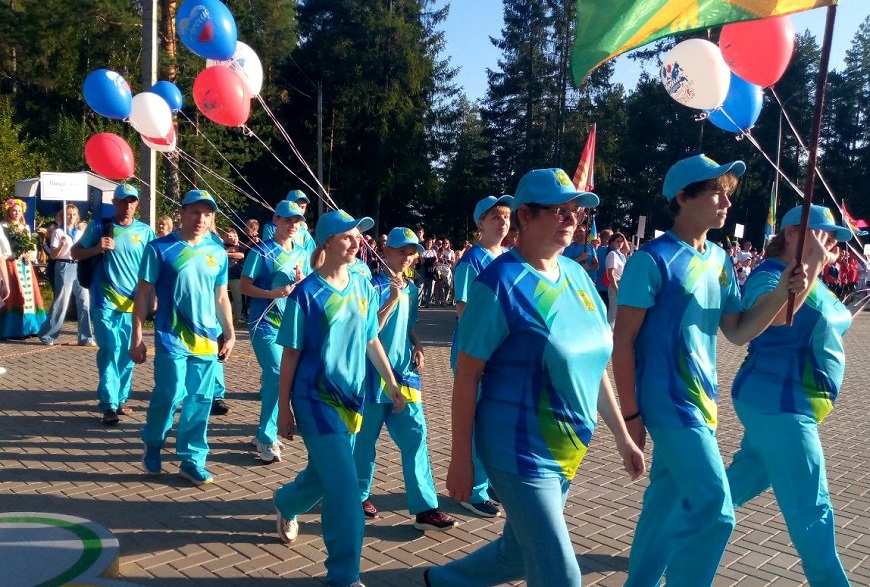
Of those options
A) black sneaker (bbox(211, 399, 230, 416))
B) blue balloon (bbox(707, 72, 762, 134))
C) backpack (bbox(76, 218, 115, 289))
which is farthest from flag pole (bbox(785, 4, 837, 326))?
backpack (bbox(76, 218, 115, 289))

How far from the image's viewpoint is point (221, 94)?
285 inches

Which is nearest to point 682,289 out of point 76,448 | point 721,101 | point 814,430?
point 814,430

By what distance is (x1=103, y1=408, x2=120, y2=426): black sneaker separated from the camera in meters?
7.03

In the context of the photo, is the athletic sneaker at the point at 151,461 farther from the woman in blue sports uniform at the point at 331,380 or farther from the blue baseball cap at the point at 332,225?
the blue baseball cap at the point at 332,225

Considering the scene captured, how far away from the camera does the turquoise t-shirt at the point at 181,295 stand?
546 centimetres

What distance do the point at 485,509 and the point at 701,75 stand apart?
11.0 ft

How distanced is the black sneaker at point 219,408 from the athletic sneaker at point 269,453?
1683 millimetres

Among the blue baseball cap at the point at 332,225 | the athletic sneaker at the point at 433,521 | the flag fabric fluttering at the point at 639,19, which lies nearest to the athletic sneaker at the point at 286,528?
the athletic sneaker at the point at 433,521

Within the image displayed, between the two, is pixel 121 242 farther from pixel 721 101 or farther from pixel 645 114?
pixel 645 114

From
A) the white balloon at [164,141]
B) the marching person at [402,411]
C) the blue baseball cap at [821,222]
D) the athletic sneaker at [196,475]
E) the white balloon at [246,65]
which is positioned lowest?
the athletic sneaker at [196,475]

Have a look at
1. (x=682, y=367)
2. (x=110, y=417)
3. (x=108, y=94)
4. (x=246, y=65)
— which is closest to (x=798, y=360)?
(x=682, y=367)

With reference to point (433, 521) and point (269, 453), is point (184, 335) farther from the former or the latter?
point (433, 521)

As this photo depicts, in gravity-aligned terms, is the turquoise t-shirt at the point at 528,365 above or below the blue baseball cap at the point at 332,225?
below

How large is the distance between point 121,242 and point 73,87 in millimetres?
29830
